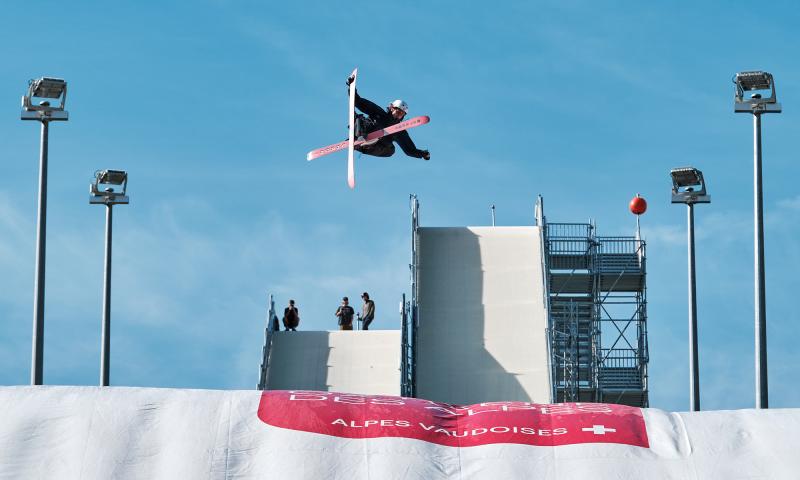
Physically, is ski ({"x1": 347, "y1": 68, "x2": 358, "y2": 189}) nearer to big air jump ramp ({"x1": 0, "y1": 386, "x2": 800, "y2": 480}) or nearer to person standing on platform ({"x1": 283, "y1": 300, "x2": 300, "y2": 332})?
person standing on platform ({"x1": 283, "y1": 300, "x2": 300, "y2": 332})

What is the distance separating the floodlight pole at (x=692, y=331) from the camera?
77.7 ft

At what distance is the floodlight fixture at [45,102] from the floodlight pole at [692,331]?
399 inches

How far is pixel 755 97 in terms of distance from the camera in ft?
78.1

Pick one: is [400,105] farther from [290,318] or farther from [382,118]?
[290,318]

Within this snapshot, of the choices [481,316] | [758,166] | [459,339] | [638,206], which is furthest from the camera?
[638,206]

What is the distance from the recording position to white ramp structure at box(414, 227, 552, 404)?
95.8ft

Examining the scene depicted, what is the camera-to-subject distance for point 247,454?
1349 cm

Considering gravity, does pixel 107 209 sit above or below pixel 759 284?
above

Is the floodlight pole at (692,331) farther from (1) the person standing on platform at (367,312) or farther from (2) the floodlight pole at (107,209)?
(2) the floodlight pole at (107,209)

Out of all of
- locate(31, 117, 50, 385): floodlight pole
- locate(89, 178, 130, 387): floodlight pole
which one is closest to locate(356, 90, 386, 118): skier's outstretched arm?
locate(89, 178, 130, 387): floodlight pole

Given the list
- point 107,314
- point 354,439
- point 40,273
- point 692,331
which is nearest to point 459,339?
point 692,331

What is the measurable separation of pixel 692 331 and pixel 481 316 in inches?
268

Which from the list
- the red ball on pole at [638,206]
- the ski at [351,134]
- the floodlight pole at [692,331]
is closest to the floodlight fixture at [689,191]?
the floodlight pole at [692,331]

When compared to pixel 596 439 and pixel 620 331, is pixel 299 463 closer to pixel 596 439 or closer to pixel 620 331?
pixel 596 439
